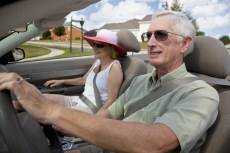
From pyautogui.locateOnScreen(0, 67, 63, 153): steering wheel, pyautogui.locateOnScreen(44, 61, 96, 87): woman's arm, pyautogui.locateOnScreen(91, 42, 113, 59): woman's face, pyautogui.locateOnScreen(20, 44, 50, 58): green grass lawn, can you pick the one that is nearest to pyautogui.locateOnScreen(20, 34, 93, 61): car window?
pyautogui.locateOnScreen(20, 44, 50, 58): green grass lawn

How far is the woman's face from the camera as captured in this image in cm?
395

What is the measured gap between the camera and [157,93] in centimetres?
233

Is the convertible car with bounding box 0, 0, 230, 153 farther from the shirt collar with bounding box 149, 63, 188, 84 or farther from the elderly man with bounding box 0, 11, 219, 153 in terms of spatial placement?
the shirt collar with bounding box 149, 63, 188, 84

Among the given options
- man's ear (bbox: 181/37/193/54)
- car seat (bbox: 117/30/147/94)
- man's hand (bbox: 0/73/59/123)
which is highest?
man's ear (bbox: 181/37/193/54)

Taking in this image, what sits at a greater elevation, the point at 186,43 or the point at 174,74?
the point at 186,43

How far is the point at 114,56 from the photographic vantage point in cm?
396

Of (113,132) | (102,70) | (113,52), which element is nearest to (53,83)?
(102,70)

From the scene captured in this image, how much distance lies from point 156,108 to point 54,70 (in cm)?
277

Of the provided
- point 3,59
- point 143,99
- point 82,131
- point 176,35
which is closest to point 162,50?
point 176,35

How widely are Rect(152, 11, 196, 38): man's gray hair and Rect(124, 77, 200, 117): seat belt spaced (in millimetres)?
249

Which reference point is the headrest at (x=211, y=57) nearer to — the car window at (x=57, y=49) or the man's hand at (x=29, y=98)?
the man's hand at (x=29, y=98)

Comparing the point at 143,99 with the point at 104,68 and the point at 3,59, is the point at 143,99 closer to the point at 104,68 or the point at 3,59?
the point at 104,68

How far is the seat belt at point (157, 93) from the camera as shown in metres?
2.28

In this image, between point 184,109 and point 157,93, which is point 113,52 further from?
point 184,109
